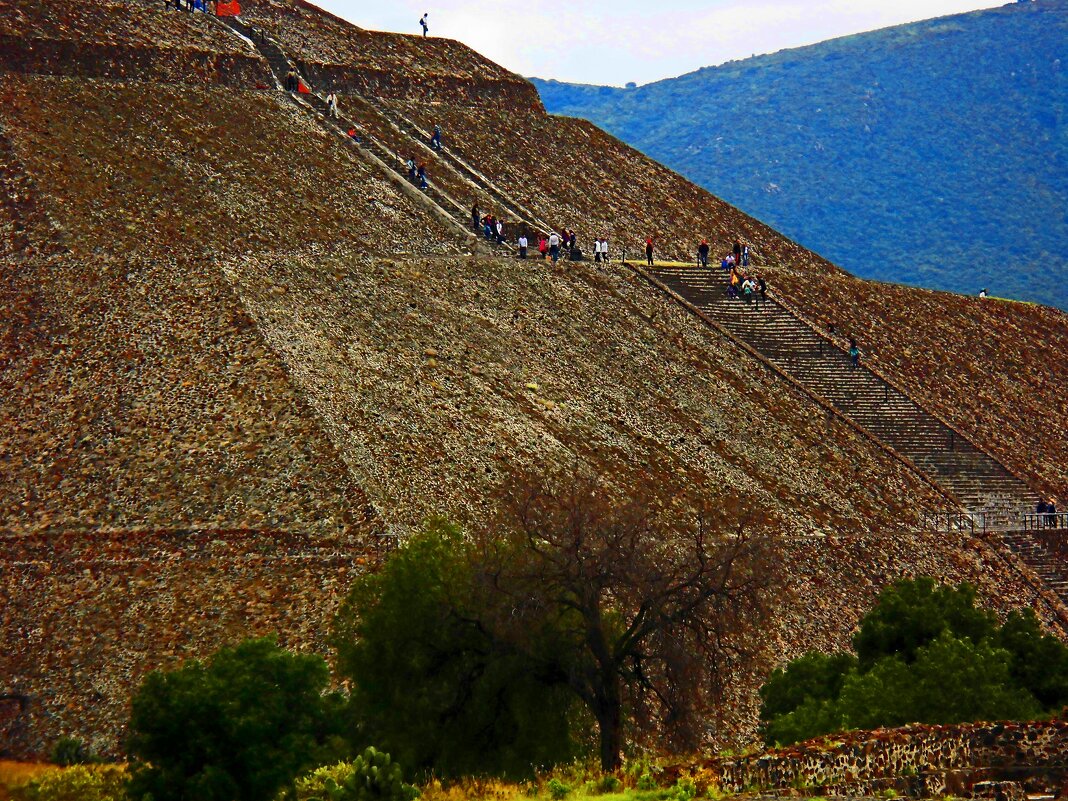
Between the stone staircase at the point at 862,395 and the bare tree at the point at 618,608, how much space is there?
27506mm

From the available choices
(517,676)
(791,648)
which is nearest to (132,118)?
(791,648)

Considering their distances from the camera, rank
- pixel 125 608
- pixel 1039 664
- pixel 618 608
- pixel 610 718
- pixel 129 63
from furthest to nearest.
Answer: pixel 129 63, pixel 1039 664, pixel 125 608, pixel 618 608, pixel 610 718

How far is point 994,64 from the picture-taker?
191m

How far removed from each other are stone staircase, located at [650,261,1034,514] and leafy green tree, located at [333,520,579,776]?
30.0 m

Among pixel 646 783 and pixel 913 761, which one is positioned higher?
pixel 913 761

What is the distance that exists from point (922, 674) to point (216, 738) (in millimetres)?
14808

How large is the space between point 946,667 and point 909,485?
23.0 metres

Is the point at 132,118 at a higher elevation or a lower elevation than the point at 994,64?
lower

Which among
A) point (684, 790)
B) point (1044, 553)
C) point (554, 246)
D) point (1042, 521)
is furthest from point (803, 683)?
point (554, 246)

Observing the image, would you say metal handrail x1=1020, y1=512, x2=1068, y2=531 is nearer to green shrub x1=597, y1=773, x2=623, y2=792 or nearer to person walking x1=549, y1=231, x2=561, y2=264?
person walking x1=549, y1=231, x2=561, y2=264

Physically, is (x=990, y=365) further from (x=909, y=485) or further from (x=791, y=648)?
(x=791, y=648)

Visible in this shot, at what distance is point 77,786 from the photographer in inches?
1515

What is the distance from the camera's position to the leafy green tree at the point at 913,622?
46.8m

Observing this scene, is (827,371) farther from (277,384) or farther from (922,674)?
(922,674)
